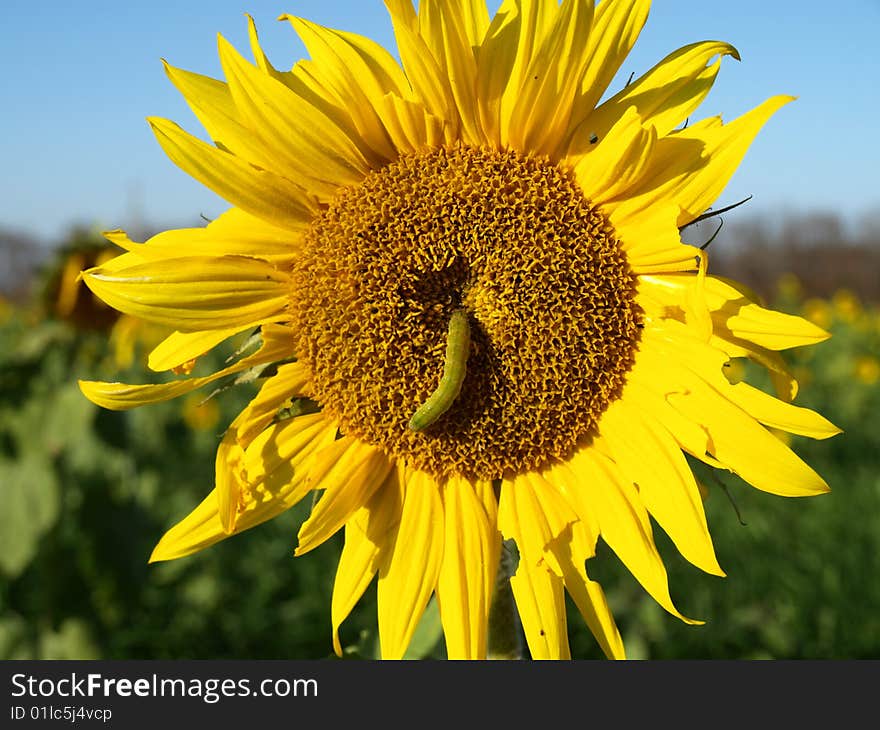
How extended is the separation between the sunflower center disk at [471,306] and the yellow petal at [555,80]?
3.0 inches

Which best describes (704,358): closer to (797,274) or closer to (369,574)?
(369,574)

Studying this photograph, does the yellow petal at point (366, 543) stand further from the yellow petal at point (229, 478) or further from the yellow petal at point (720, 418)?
the yellow petal at point (720, 418)

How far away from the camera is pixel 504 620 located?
1844mm

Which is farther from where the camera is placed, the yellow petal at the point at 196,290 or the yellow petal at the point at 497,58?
the yellow petal at the point at 196,290

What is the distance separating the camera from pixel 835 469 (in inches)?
306

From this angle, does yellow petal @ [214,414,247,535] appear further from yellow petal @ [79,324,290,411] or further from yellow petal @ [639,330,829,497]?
yellow petal @ [639,330,829,497]

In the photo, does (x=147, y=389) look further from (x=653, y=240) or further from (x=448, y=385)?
(x=653, y=240)

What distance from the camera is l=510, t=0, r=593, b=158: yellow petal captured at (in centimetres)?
154

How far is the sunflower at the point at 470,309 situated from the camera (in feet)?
5.21

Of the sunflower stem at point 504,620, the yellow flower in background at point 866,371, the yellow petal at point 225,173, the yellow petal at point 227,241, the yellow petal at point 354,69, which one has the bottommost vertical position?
the yellow flower in background at point 866,371

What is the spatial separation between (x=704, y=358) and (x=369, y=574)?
0.77m

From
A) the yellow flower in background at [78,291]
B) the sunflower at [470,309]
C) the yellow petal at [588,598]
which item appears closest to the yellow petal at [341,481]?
the sunflower at [470,309]

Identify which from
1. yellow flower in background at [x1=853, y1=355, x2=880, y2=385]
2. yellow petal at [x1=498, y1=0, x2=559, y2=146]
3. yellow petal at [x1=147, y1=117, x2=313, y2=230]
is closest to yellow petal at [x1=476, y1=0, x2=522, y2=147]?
yellow petal at [x1=498, y1=0, x2=559, y2=146]

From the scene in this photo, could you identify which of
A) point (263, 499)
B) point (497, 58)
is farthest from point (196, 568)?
point (497, 58)
